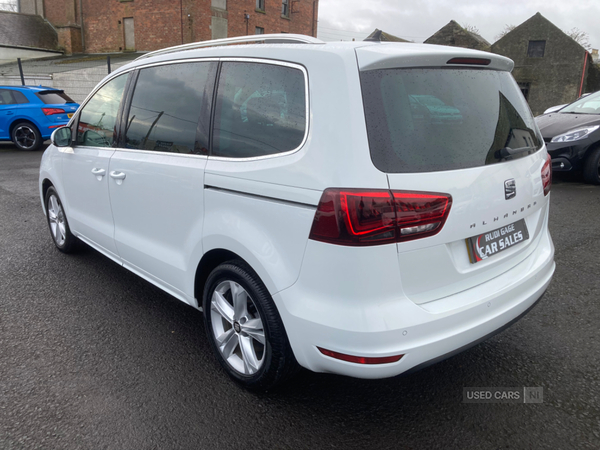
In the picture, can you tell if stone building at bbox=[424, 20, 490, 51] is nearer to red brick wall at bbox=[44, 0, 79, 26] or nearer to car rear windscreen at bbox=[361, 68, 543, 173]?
red brick wall at bbox=[44, 0, 79, 26]

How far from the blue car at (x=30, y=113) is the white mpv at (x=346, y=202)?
1130 centimetres

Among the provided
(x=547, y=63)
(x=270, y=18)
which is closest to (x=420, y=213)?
(x=547, y=63)

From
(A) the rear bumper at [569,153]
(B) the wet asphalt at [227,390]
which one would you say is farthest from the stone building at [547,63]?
(B) the wet asphalt at [227,390]

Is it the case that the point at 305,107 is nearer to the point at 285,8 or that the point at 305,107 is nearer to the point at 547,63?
the point at 547,63

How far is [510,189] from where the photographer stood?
2258mm

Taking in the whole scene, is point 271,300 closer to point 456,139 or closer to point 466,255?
point 466,255

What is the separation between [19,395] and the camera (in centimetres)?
254

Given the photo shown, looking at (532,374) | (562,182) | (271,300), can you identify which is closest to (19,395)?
(271,300)

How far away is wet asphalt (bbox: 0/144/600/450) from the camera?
2234mm

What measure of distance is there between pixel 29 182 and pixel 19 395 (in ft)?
23.7

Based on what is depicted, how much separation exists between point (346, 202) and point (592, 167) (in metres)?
7.44

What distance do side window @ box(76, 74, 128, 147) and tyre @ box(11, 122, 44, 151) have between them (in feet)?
33.6

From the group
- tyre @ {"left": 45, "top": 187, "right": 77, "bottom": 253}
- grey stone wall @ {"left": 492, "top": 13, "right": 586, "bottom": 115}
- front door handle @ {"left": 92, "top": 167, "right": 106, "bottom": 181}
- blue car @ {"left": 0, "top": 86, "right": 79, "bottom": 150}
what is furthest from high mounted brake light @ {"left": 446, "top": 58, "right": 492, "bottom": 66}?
grey stone wall @ {"left": 492, "top": 13, "right": 586, "bottom": 115}

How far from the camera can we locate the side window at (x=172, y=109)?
269 cm
